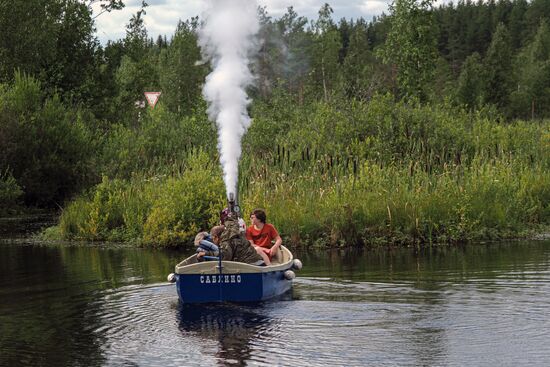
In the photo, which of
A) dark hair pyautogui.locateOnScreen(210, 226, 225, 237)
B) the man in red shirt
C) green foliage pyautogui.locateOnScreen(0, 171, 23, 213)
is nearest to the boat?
dark hair pyautogui.locateOnScreen(210, 226, 225, 237)

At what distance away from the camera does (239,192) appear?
27969 millimetres

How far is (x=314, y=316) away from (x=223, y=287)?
196cm

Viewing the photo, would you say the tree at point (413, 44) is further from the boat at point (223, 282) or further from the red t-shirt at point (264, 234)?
the boat at point (223, 282)

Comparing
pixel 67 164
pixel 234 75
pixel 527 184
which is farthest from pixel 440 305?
pixel 67 164

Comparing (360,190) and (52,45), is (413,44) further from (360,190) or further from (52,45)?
(360,190)

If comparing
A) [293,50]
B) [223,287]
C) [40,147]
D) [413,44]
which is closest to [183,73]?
[293,50]

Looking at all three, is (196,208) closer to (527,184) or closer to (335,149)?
(335,149)

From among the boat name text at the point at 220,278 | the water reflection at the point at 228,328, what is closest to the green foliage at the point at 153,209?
the boat name text at the point at 220,278

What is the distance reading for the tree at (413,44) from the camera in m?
54.8

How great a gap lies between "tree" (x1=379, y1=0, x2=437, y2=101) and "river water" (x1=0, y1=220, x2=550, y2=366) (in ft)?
107

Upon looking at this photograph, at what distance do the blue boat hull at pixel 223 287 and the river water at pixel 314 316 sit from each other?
0.20 m

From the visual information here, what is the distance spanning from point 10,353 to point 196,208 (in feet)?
43.9

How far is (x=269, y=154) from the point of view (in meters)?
A: 32.9

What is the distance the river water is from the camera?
13.0 m
